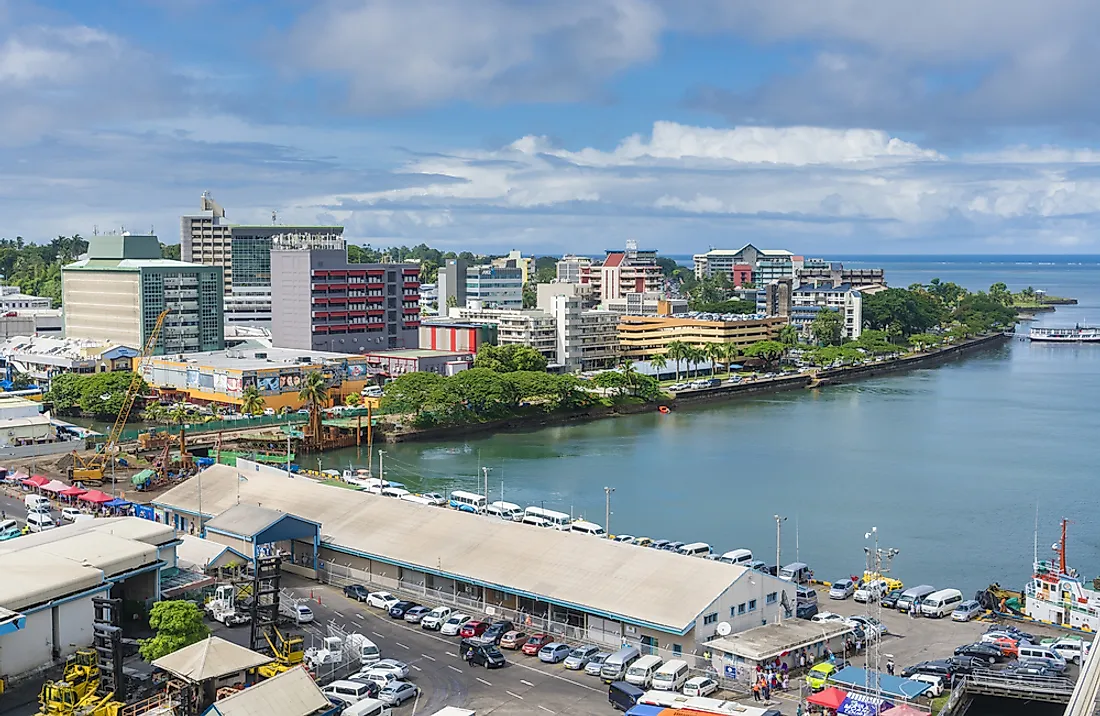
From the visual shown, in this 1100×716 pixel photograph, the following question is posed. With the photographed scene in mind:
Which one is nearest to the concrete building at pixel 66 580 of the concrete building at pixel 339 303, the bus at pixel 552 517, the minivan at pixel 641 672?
the minivan at pixel 641 672

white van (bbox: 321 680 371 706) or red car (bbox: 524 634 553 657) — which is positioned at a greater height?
white van (bbox: 321 680 371 706)

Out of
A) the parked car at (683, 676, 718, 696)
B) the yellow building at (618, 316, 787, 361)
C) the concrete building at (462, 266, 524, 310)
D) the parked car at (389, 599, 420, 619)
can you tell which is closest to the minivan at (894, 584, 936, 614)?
the parked car at (683, 676, 718, 696)

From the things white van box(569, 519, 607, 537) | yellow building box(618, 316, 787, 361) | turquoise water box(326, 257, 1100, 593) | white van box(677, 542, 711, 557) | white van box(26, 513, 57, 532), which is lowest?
turquoise water box(326, 257, 1100, 593)

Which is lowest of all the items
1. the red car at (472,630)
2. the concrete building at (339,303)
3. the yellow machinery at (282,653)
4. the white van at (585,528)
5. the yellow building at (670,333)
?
the white van at (585,528)

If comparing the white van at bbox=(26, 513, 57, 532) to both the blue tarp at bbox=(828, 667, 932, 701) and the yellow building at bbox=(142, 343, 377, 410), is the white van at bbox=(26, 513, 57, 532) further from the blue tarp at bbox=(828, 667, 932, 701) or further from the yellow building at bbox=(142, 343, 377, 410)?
the yellow building at bbox=(142, 343, 377, 410)

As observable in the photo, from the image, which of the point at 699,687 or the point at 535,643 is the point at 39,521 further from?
the point at 699,687

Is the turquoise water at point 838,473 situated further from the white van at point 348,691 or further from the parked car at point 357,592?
the white van at point 348,691

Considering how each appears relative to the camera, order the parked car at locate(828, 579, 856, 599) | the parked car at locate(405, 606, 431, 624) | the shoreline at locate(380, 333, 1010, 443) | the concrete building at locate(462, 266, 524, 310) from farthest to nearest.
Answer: the concrete building at locate(462, 266, 524, 310) < the shoreline at locate(380, 333, 1010, 443) < the parked car at locate(828, 579, 856, 599) < the parked car at locate(405, 606, 431, 624)

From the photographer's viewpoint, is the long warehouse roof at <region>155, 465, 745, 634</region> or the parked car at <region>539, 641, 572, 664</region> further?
the long warehouse roof at <region>155, 465, 745, 634</region>

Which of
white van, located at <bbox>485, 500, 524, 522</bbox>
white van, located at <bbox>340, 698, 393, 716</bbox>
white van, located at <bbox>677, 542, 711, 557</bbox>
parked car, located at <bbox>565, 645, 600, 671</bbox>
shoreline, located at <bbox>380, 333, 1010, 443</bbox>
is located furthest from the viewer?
shoreline, located at <bbox>380, 333, 1010, 443</bbox>
